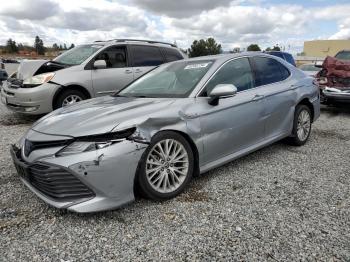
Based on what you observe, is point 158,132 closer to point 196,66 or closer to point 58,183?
point 58,183

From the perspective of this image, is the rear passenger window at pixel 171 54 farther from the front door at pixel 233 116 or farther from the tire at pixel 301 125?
the front door at pixel 233 116

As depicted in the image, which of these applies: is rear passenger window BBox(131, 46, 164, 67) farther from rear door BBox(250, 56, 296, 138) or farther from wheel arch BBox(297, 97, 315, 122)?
wheel arch BBox(297, 97, 315, 122)

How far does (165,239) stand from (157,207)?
54 centimetres

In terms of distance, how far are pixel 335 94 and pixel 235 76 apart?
16.5 ft

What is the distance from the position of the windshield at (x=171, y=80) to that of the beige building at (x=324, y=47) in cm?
8196

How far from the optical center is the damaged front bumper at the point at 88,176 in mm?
2742

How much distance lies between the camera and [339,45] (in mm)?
80250

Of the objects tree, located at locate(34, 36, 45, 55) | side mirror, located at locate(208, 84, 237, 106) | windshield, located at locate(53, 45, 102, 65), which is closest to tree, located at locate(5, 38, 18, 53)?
tree, located at locate(34, 36, 45, 55)

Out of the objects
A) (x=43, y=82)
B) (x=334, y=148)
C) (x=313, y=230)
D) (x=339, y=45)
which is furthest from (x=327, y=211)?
(x=339, y=45)

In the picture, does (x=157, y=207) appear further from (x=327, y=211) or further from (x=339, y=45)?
(x=339, y=45)

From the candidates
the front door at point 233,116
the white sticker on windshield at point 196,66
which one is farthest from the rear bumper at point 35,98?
the front door at point 233,116

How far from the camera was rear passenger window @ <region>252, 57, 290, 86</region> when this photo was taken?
4484 mm

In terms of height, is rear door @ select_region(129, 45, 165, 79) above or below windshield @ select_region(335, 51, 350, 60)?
above

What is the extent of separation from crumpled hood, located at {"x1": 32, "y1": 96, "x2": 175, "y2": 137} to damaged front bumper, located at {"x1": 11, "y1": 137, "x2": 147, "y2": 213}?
220mm
